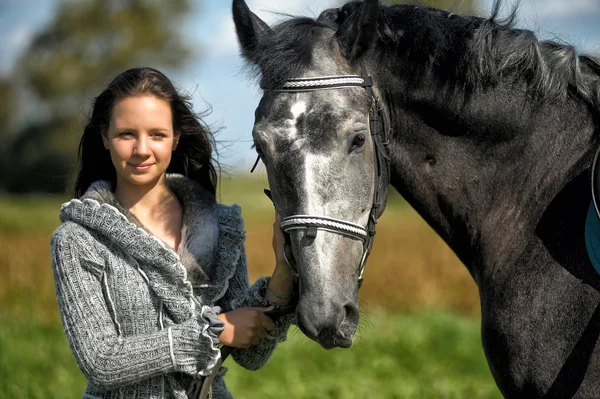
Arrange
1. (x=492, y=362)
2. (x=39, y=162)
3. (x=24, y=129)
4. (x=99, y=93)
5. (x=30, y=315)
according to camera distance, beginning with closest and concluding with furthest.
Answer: (x=492, y=362), (x=99, y=93), (x=30, y=315), (x=39, y=162), (x=24, y=129)

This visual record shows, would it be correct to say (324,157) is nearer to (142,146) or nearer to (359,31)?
(359,31)

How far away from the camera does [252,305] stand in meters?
2.94

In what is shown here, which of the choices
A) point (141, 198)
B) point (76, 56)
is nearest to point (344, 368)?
point (141, 198)

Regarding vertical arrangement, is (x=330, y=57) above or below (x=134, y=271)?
above

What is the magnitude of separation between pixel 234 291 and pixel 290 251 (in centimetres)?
50

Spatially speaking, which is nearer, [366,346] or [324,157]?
[324,157]

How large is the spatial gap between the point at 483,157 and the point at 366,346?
6085 millimetres

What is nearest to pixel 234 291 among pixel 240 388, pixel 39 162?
pixel 240 388

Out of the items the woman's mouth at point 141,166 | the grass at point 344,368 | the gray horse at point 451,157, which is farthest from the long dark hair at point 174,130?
the grass at point 344,368

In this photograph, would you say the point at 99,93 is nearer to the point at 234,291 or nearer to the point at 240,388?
the point at 234,291


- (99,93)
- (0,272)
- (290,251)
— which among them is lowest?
(0,272)

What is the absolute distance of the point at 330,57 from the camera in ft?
9.04

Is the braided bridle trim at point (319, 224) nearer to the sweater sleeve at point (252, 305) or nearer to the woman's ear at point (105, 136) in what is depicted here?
the sweater sleeve at point (252, 305)

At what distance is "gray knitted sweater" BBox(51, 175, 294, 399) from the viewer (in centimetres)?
262
